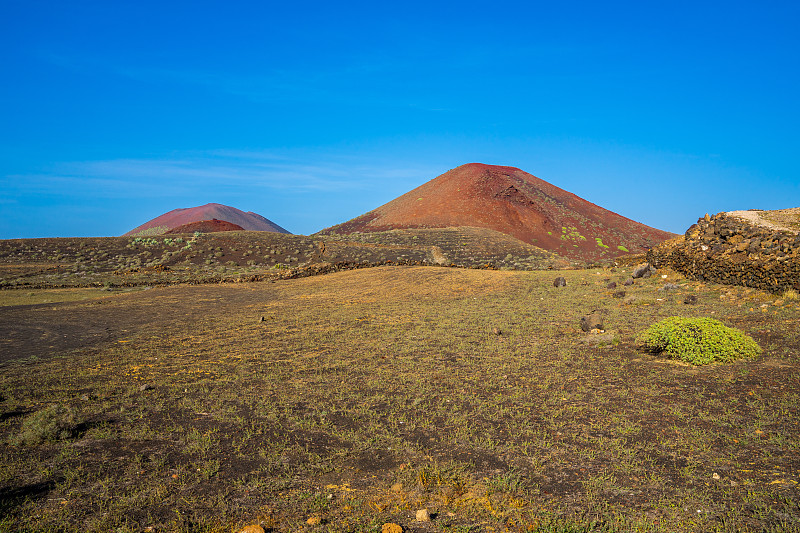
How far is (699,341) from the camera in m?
8.10

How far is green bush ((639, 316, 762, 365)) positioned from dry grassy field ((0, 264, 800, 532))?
187mm

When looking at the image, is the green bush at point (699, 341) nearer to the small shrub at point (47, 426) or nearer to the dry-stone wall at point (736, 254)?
the dry-stone wall at point (736, 254)

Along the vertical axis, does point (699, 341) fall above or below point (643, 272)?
below

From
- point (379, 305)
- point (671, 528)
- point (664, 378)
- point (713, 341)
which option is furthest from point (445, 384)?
point (379, 305)

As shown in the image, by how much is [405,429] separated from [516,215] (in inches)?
2535

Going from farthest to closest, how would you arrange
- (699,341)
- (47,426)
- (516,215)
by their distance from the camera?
(516,215)
(699,341)
(47,426)

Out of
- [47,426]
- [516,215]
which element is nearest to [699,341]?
[47,426]

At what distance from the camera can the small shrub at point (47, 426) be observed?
5418 mm

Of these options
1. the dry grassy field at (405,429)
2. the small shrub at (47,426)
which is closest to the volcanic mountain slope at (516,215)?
the dry grassy field at (405,429)

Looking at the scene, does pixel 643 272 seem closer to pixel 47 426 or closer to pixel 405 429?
pixel 405 429

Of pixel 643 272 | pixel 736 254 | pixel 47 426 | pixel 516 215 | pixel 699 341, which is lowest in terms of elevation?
pixel 47 426

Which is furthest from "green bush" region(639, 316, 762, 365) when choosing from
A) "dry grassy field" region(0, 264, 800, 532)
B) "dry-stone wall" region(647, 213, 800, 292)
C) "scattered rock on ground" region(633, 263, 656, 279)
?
"scattered rock on ground" region(633, 263, 656, 279)

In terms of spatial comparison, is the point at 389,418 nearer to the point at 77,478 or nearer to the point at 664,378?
the point at 77,478

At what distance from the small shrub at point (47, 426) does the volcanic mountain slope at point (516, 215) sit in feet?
186
